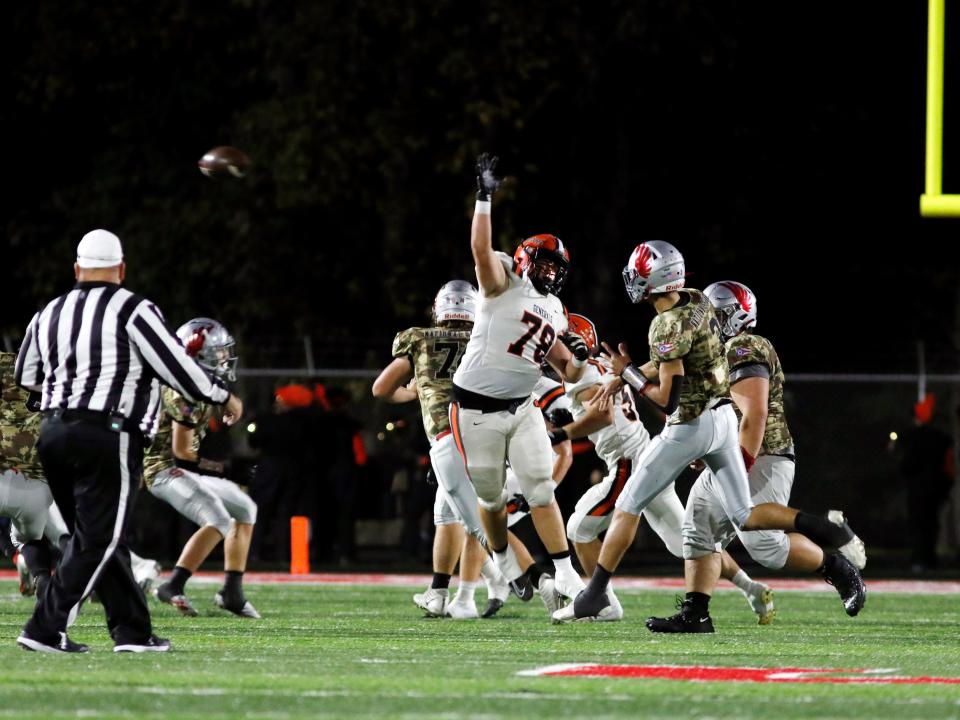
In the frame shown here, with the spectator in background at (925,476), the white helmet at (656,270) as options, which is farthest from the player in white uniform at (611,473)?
the spectator in background at (925,476)

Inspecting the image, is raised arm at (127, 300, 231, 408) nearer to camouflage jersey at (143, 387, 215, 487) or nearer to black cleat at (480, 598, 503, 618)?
camouflage jersey at (143, 387, 215, 487)

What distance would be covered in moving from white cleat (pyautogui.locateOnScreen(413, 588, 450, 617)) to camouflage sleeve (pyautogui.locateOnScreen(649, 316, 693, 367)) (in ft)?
7.75

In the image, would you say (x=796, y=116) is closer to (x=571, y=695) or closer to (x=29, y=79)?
(x=29, y=79)

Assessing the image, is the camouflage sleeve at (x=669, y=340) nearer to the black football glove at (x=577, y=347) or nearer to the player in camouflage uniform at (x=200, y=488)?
the black football glove at (x=577, y=347)

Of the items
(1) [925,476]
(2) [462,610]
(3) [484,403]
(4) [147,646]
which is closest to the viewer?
(4) [147,646]

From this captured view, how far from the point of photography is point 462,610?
11.1m

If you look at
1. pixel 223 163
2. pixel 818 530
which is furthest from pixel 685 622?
pixel 223 163

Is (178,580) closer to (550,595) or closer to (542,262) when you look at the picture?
(550,595)

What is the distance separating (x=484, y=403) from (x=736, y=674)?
121 inches

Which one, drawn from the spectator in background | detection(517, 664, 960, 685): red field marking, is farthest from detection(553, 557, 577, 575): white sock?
the spectator in background

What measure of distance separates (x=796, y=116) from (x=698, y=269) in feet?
6.83

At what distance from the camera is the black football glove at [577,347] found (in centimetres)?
1047

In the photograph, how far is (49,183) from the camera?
83.8 feet

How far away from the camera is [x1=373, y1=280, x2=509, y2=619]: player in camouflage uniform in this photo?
36.5 feet
